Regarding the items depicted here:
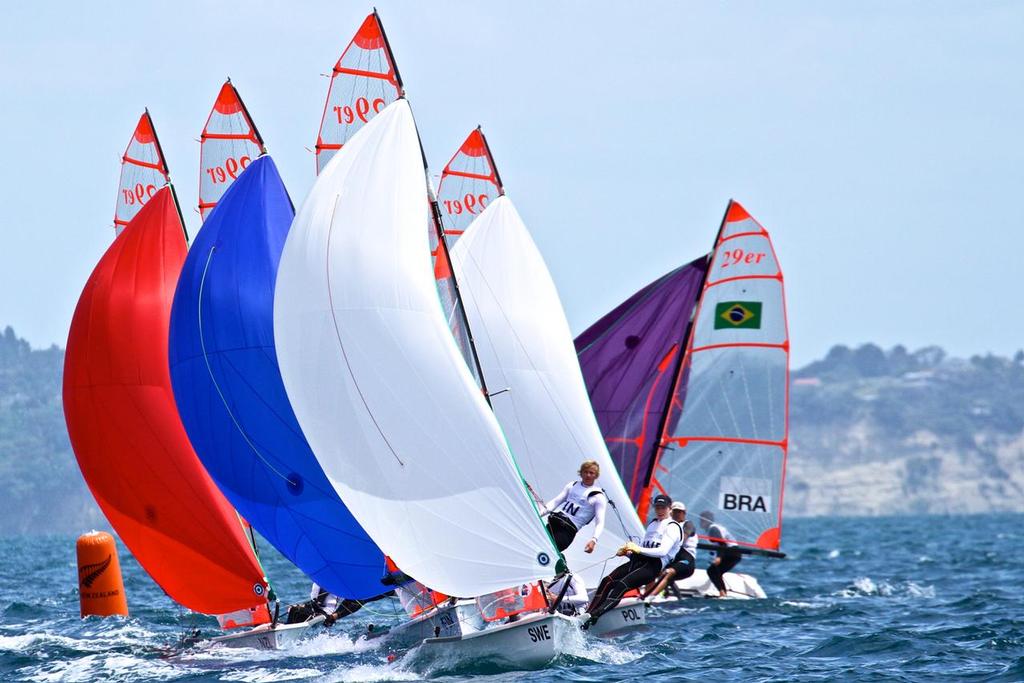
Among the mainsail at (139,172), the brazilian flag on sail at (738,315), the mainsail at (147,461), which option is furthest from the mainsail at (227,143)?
the brazilian flag on sail at (738,315)

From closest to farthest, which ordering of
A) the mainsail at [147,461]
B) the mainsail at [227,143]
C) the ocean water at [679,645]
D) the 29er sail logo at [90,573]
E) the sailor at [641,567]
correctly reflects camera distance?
the ocean water at [679,645] < the sailor at [641,567] < the mainsail at [147,461] < the mainsail at [227,143] < the 29er sail logo at [90,573]

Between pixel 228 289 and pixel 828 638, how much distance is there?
710cm

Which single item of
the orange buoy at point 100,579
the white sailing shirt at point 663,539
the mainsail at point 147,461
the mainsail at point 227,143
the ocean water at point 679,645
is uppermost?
the mainsail at point 227,143

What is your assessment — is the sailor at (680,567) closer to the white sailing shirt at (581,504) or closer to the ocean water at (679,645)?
the ocean water at (679,645)

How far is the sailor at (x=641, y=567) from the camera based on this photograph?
1570cm

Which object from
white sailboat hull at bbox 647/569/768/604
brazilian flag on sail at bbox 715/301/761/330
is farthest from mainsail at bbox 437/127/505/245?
white sailboat hull at bbox 647/569/768/604

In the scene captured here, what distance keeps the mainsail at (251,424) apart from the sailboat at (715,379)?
743 cm

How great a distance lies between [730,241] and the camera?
2244 centimetres

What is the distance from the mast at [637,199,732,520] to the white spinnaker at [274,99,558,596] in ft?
26.4

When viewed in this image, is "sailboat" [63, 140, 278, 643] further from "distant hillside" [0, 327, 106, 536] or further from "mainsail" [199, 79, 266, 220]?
"distant hillside" [0, 327, 106, 536]

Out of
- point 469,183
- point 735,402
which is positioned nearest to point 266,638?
point 469,183

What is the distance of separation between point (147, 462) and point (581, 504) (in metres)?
4.55

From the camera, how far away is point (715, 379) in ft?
→ 73.5

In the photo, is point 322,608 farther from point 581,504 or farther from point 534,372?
point 581,504
